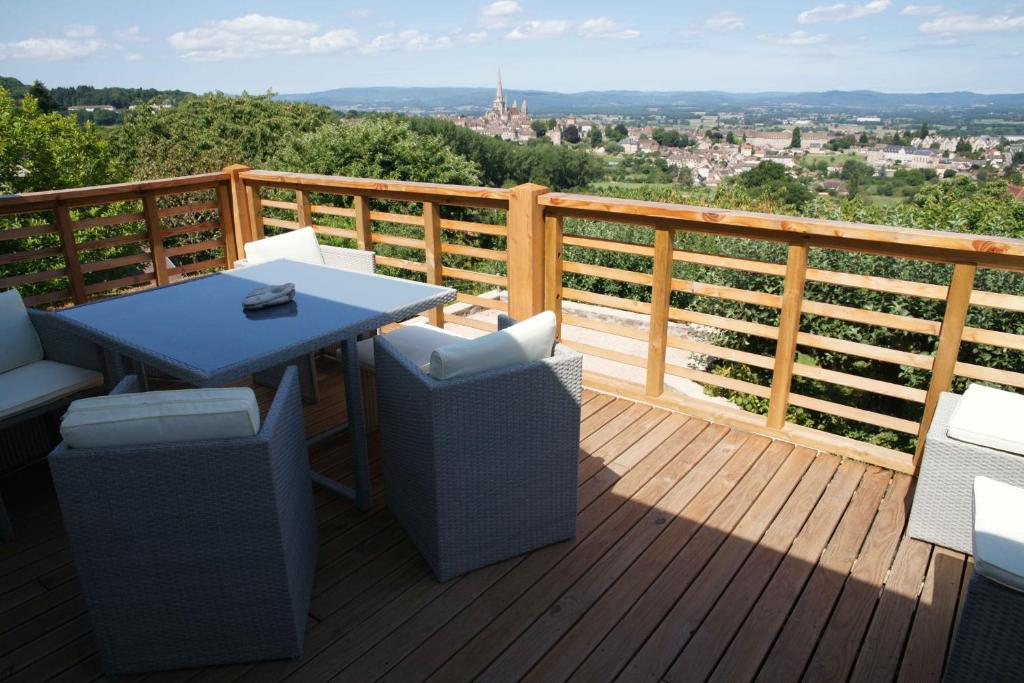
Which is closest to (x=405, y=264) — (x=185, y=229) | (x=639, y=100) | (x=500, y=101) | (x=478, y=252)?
(x=478, y=252)

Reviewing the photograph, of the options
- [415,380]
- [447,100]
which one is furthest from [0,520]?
[447,100]

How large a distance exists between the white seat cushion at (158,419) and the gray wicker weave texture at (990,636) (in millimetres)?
1851

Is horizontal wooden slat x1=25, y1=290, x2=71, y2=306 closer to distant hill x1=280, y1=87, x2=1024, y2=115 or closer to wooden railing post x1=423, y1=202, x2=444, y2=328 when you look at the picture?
wooden railing post x1=423, y1=202, x2=444, y2=328

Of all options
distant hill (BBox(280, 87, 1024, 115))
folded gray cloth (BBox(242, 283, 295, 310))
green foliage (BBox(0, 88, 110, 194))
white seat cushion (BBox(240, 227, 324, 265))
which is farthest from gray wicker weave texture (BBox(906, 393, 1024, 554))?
distant hill (BBox(280, 87, 1024, 115))

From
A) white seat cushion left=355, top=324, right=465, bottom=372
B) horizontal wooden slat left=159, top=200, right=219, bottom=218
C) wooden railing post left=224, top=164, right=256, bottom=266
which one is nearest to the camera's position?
white seat cushion left=355, top=324, right=465, bottom=372

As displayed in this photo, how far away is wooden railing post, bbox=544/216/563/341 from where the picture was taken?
3.75 metres

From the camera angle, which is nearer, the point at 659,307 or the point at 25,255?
the point at 659,307

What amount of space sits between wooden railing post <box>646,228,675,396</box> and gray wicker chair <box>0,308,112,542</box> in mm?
2487

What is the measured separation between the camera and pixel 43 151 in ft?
58.7

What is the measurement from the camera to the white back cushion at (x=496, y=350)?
2.11 metres

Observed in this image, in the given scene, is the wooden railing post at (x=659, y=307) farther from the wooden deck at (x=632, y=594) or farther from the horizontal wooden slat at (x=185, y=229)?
the horizontal wooden slat at (x=185, y=229)

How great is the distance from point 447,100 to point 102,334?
54.5 meters

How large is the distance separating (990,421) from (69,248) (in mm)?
4732

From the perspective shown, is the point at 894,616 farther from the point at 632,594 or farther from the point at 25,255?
the point at 25,255
